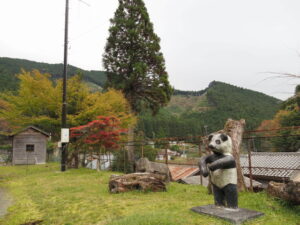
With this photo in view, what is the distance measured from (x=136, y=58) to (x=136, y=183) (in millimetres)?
15989

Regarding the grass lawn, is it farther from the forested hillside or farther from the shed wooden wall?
the forested hillside

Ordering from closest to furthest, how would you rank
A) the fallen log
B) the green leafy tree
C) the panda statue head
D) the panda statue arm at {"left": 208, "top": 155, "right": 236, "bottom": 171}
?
the panda statue arm at {"left": 208, "top": 155, "right": 236, "bottom": 171}
the panda statue head
the fallen log
the green leafy tree

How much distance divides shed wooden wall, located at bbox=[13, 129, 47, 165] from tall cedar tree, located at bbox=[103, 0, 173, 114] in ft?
30.1

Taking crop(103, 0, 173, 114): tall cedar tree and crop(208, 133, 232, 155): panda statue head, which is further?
crop(103, 0, 173, 114): tall cedar tree

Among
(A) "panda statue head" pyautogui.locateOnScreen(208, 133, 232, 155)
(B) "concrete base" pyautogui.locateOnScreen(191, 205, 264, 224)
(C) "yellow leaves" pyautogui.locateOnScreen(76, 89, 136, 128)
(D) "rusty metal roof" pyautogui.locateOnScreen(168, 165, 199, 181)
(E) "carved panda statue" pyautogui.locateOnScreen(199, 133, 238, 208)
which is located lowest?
(D) "rusty metal roof" pyautogui.locateOnScreen(168, 165, 199, 181)

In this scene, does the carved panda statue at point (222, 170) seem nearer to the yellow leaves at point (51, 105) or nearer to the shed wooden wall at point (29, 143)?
the yellow leaves at point (51, 105)

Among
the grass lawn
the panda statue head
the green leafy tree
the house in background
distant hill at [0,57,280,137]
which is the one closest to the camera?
the grass lawn

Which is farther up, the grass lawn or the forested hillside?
the forested hillside

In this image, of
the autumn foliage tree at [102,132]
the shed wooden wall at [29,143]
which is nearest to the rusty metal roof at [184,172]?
the autumn foliage tree at [102,132]

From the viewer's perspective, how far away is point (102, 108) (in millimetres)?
15281

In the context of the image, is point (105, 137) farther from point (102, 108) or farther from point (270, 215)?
point (270, 215)

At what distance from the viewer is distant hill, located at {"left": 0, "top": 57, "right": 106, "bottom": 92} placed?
115 feet

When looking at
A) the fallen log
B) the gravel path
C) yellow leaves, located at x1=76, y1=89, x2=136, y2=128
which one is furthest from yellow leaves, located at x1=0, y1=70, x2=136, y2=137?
the fallen log

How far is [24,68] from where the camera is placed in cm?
6725
